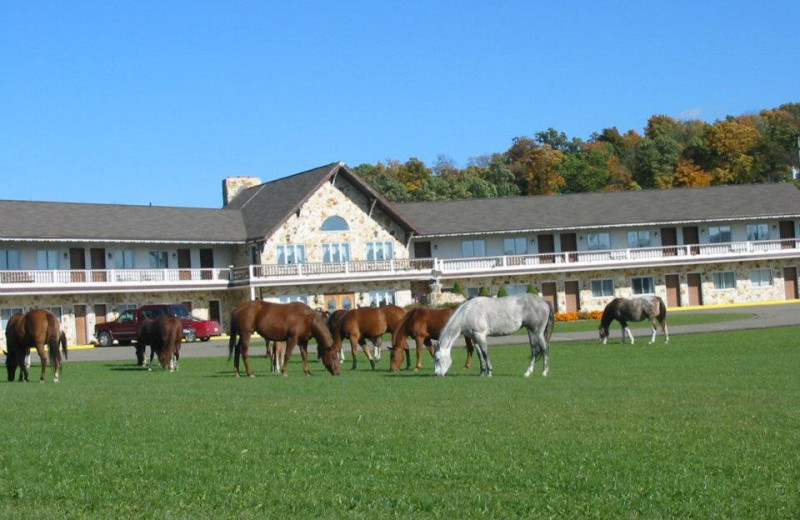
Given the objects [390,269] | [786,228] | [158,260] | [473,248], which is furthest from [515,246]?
[158,260]

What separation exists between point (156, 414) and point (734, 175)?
102 m

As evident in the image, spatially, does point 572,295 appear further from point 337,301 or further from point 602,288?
point 337,301

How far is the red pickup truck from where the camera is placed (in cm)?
5369

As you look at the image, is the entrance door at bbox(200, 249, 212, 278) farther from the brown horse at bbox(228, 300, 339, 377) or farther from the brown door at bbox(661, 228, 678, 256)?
the brown horse at bbox(228, 300, 339, 377)

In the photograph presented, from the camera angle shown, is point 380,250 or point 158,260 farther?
Result: point 380,250

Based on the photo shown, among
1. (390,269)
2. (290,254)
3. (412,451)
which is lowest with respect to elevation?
(412,451)

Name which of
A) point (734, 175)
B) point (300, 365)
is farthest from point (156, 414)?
point (734, 175)

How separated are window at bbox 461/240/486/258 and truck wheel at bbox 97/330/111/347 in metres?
25.8

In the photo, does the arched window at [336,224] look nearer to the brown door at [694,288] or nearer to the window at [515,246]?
the window at [515,246]

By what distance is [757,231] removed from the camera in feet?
243

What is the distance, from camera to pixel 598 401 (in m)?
15.5

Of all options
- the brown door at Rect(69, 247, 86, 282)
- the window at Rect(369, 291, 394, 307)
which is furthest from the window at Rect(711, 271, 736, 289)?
the brown door at Rect(69, 247, 86, 282)

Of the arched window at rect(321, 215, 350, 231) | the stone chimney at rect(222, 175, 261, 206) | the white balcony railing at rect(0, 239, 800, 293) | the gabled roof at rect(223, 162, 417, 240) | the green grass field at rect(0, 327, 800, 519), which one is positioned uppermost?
the stone chimney at rect(222, 175, 261, 206)

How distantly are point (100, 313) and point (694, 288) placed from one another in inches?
1558
